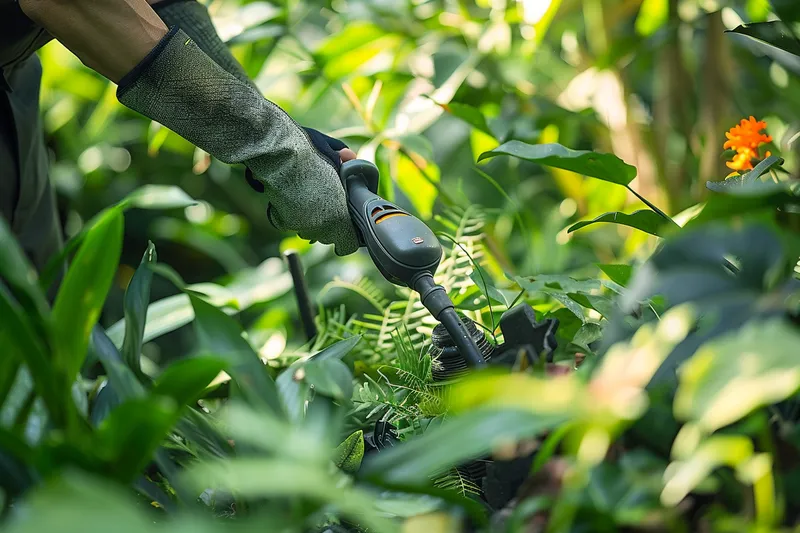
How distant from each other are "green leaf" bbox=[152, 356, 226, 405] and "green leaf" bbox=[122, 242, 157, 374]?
15cm

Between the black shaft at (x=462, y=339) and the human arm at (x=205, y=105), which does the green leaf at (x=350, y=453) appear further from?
the human arm at (x=205, y=105)

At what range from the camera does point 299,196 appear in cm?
71

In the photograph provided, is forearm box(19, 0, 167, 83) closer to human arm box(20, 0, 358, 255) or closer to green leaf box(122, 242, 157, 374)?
human arm box(20, 0, 358, 255)

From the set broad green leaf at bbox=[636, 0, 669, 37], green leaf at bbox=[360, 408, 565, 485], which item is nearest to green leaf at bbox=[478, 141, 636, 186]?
→ green leaf at bbox=[360, 408, 565, 485]

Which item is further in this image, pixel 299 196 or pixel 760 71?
pixel 760 71

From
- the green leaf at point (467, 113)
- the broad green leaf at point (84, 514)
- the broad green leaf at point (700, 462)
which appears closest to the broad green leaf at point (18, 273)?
the broad green leaf at point (84, 514)

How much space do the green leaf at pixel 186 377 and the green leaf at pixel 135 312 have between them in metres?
0.15

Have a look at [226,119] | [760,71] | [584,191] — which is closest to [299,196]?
[226,119]

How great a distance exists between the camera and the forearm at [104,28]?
598 millimetres

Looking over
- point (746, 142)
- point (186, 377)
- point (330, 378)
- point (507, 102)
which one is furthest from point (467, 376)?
point (507, 102)

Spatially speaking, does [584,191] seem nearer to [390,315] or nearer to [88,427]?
[390,315]

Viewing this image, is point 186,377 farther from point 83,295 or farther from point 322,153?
point 322,153

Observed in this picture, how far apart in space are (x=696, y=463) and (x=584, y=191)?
0.98m

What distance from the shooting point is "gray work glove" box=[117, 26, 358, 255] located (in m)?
0.64
